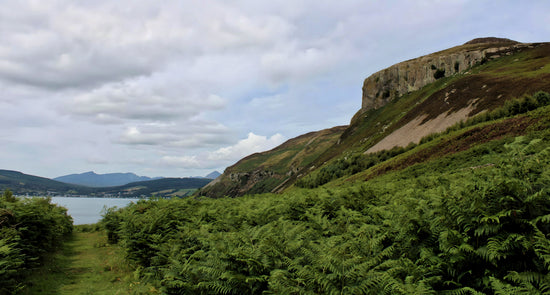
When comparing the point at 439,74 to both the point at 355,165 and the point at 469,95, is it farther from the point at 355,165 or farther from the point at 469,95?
the point at 355,165

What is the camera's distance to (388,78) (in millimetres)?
113500

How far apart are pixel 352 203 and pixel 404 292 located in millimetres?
6745

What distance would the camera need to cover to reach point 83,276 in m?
12.0

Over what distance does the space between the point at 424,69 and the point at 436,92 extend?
109 feet

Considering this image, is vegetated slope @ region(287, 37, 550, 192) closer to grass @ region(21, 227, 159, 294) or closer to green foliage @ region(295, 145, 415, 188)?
green foliage @ region(295, 145, 415, 188)

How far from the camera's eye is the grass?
9.91 meters

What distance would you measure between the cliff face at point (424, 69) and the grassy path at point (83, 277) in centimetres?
9550

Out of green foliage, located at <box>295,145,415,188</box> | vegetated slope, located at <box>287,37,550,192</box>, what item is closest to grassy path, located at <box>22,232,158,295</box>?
vegetated slope, located at <box>287,37,550,192</box>

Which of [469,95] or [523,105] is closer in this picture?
[523,105]

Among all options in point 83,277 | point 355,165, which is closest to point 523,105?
point 355,165

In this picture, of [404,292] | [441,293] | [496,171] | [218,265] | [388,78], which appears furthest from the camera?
[388,78]

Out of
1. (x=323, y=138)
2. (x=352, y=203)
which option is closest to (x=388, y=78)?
(x=323, y=138)

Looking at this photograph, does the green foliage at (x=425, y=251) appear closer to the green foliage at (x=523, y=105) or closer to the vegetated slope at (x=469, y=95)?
the green foliage at (x=523, y=105)

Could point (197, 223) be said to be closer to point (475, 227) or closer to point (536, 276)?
point (475, 227)
